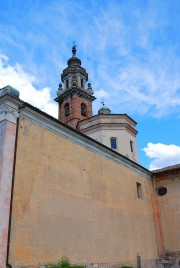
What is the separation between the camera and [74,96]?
3250cm

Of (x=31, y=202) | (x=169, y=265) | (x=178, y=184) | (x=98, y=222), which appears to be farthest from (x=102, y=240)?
(x=178, y=184)

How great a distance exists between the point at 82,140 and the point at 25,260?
627cm

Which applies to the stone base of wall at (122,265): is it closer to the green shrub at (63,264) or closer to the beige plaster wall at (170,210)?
the green shrub at (63,264)

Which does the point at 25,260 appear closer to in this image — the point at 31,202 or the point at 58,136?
the point at 31,202

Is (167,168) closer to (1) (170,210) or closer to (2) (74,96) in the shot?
(1) (170,210)

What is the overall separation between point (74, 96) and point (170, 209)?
57.8ft

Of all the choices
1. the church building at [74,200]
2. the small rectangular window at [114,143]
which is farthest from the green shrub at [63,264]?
the small rectangular window at [114,143]

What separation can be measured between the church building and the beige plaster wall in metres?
0.06

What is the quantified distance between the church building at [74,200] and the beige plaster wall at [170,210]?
0.19 feet

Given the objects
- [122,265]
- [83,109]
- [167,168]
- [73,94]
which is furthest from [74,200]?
[73,94]

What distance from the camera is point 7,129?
10547mm

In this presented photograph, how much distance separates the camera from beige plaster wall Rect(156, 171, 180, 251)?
1841 cm

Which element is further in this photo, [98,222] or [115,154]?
[115,154]

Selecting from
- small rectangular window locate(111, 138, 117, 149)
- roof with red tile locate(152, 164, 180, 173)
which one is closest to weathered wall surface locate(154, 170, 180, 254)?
roof with red tile locate(152, 164, 180, 173)
